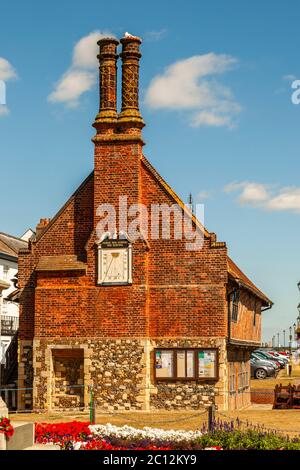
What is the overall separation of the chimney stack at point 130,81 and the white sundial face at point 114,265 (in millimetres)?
4498

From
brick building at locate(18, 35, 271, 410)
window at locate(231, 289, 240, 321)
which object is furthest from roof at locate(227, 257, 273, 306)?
brick building at locate(18, 35, 271, 410)

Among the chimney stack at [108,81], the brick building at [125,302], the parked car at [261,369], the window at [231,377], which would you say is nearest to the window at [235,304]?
the brick building at [125,302]

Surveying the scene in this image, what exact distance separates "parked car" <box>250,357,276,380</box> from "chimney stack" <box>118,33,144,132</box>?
26.9 metres

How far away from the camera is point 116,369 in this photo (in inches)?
1249

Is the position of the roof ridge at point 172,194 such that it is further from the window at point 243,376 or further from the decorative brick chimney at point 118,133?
the window at point 243,376

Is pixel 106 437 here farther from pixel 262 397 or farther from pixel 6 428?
pixel 262 397

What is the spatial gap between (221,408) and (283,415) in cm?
221

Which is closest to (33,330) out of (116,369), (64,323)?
(64,323)

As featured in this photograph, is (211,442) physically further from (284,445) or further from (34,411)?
(34,411)

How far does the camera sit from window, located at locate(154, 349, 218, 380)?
3159cm

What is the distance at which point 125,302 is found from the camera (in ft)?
104

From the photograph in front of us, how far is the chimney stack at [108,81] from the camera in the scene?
108ft

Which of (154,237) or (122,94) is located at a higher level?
(122,94)

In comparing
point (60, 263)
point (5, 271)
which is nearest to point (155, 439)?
point (60, 263)
